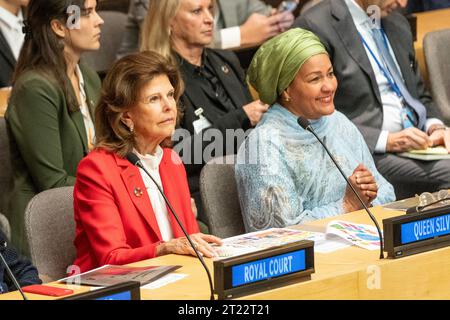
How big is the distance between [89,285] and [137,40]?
3.10 metres

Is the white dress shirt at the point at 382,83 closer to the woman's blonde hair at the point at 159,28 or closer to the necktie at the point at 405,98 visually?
the necktie at the point at 405,98

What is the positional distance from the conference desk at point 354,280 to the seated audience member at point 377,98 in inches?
69.9

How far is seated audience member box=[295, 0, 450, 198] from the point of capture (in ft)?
16.6

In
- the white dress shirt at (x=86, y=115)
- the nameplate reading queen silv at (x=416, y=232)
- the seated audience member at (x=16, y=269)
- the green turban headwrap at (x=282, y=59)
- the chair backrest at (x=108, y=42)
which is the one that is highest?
the chair backrest at (x=108, y=42)

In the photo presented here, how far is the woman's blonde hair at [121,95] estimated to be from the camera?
12.5 ft

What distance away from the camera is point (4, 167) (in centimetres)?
454

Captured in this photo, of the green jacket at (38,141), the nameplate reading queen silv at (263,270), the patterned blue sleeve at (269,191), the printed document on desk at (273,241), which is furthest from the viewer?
the green jacket at (38,141)

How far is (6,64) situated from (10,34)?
32 cm

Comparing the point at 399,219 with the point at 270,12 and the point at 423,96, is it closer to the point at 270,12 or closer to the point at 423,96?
the point at 423,96

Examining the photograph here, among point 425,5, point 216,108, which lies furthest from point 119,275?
point 425,5

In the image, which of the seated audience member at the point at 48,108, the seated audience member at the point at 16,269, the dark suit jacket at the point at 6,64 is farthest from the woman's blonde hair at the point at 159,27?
the seated audience member at the point at 16,269

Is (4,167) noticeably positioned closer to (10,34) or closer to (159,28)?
(159,28)

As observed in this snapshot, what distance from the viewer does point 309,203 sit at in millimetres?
4160
